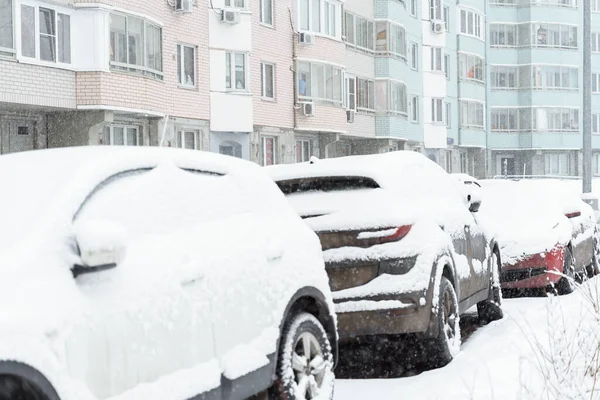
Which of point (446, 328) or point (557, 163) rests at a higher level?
point (557, 163)

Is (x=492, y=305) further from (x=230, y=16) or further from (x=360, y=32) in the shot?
(x=360, y=32)

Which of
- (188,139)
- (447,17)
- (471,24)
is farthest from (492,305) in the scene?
(471,24)

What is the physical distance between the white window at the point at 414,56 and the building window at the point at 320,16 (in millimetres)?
12123

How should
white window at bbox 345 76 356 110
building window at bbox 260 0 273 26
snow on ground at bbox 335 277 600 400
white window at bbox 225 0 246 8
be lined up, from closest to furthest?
snow on ground at bbox 335 277 600 400
white window at bbox 225 0 246 8
building window at bbox 260 0 273 26
white window at bbox 345 76 356 110

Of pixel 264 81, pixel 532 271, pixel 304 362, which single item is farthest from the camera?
pixel 264 81

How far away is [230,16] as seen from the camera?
107ft

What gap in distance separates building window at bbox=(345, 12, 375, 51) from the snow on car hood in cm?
2932

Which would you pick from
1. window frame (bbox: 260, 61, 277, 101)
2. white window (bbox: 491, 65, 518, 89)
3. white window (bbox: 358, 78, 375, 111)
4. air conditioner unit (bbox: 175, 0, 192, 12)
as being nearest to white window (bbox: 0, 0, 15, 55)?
air conditioner unit (bbox: 175, 0, 192, 12)

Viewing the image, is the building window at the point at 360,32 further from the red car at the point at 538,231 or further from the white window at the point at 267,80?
the red car at the point at 538,231

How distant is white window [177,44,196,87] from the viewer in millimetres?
31078

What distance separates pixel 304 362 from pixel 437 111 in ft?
160

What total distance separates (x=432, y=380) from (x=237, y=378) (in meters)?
2.52

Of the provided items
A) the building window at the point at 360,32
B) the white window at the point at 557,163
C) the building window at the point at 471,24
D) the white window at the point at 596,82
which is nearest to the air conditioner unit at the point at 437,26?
the building window at the point at 471,24

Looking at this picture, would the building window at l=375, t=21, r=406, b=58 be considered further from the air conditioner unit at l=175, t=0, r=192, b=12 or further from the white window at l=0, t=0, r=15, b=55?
the white window at l=0, t=0, r=15, b=55
